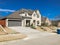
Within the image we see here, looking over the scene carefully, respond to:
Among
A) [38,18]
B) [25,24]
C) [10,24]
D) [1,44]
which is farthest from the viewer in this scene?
[38,18]

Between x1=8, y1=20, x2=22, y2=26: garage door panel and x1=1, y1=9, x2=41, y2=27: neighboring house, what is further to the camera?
x1=1, y1=9, x2=41, y2=27: neighboring house

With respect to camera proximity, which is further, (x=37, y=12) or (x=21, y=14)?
(x=37, y=12)

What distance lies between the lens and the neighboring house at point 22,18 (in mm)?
45753

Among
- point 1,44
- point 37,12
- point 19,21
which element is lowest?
point 1,44

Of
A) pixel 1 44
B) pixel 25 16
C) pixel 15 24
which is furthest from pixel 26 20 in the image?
pixel 1 44

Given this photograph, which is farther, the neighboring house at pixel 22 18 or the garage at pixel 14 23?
the neighboring house at pixel 22 18

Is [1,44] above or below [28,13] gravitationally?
below

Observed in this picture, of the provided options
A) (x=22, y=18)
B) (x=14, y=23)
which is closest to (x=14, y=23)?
(x=14, y=23)

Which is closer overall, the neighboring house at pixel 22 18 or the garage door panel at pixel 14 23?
the garage door panel at pixel 14 23

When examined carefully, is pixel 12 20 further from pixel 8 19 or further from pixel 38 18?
pixel 38 18

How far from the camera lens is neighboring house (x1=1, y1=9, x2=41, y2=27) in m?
45.8

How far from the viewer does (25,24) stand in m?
48.3

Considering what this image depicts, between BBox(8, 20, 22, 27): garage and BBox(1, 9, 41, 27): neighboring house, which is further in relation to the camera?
BBox(1, 9, 41, 27): neighboring house

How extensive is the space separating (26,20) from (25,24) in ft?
5.66
